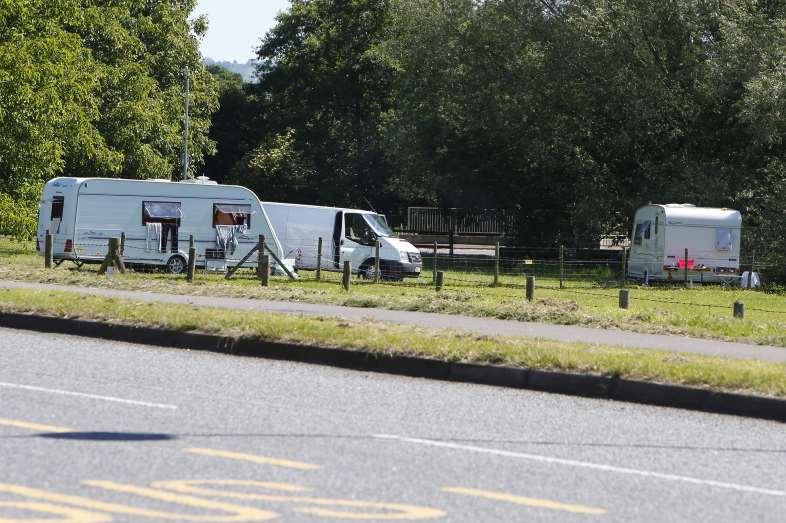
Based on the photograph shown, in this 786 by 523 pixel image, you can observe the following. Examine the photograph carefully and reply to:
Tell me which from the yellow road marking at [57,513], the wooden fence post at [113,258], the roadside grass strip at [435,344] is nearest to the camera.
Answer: the yellow road marking at [57,513]

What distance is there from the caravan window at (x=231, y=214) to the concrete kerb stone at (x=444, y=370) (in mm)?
18236

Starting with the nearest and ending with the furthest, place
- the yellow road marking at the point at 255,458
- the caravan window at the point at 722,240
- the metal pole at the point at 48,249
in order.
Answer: the yellow road marking at the point at 255,458 < the metal pole at the point at 48,249 < the caravan window at the point at 722,240

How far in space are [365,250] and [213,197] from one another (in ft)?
15.3

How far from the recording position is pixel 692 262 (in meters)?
38.0

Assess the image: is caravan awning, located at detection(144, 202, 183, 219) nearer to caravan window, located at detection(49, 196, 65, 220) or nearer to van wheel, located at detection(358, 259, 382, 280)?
caravan window, located at detection(49, 196, 65, 220)

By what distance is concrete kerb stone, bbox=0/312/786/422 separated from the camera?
10.4 meters

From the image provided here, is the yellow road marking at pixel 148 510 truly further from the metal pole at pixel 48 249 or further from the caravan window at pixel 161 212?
the caravan window at pixel 161 212

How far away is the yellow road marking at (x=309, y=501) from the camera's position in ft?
20.1

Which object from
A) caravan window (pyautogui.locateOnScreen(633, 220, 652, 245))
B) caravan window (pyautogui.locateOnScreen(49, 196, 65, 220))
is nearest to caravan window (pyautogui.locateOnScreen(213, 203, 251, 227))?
caravan window (pyautogui.locateOnScreen(49, 196, 65, 220))

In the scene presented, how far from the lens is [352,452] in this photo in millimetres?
7820

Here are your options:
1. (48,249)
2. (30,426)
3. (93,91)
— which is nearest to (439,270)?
(48,249)

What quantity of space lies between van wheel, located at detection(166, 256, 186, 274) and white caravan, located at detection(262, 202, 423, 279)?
3.56 metres

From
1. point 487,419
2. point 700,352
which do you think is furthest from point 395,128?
point 487,419

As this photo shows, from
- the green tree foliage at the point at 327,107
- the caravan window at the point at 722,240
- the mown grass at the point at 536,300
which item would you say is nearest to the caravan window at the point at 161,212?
the mown grass at the point at 536,300
